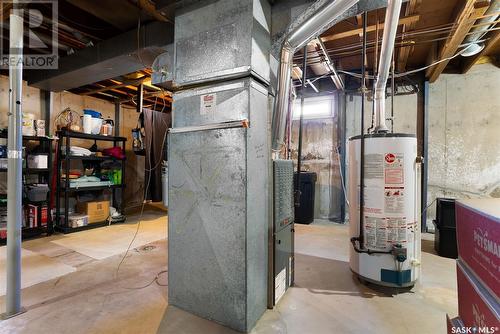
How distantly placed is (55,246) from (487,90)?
688cm

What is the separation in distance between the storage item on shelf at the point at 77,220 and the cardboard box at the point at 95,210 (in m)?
0.08

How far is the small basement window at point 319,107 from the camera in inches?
198

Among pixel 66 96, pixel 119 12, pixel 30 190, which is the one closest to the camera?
pixel 119 12

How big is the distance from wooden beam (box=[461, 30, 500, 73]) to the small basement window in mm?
2030

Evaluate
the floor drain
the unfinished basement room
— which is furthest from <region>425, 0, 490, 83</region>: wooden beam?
the floor drain

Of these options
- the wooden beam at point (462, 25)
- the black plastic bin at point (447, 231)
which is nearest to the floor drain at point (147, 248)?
the black plastic bin at point (447, 231)

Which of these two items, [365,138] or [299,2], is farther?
[365,138]

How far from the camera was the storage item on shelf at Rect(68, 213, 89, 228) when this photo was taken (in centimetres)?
418

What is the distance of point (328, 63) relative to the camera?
358cm

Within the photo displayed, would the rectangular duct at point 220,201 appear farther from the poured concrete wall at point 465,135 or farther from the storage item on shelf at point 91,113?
the poured concrete wall at point 465,135

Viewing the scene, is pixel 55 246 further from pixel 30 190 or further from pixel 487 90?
pixel 487 90

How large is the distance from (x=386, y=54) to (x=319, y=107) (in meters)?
3.20

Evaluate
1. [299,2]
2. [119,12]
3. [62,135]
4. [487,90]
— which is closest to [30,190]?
[62,135]

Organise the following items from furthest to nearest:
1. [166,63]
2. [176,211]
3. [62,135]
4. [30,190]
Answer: [62,135], [30,190], [166,63], [176,211]
